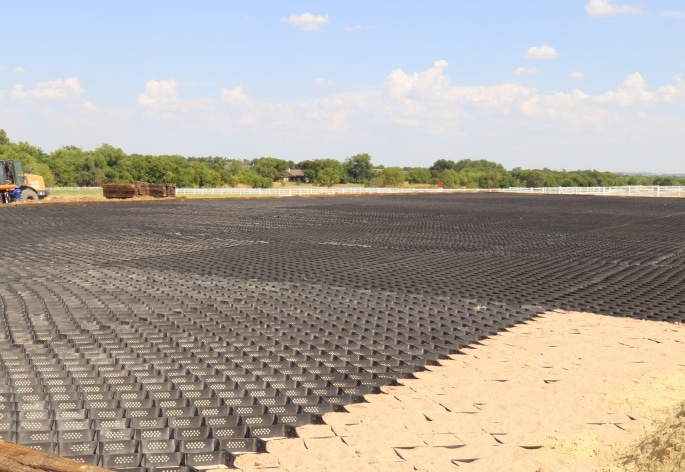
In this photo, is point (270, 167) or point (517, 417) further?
point (270, 167)

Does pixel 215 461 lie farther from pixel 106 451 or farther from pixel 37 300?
pixel 37 300

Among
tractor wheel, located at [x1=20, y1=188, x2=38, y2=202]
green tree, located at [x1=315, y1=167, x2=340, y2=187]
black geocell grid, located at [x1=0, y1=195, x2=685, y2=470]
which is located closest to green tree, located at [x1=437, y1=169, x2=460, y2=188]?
green tree, located at [x1=315, y1=167, x2=340, y2=187]

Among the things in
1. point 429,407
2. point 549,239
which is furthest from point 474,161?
point 429,407

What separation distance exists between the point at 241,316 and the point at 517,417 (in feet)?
12.7

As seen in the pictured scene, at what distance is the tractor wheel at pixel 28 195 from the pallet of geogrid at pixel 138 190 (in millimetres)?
6720

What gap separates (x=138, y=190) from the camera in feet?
127

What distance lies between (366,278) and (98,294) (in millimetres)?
4115

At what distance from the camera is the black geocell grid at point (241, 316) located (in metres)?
4.38

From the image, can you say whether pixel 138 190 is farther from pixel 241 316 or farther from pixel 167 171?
pixel 167 171

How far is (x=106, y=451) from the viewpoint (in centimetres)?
384

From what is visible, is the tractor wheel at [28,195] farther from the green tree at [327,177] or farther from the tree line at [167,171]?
the green tree at [327,177]

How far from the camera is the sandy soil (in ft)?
12.3

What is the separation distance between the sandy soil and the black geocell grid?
29 centimetres

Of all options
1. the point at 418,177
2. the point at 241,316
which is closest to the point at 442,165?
the point at 418,177
